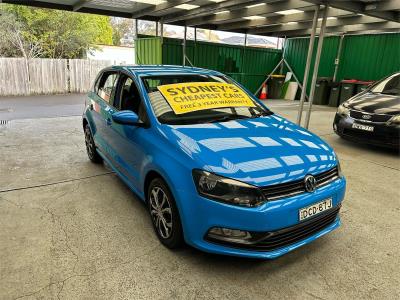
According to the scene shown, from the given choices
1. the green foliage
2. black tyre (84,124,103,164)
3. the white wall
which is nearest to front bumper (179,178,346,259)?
black tyre (84,124,103,164)

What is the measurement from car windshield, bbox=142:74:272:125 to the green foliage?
17.9 metres

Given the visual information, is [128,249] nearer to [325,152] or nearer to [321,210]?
[321,210]

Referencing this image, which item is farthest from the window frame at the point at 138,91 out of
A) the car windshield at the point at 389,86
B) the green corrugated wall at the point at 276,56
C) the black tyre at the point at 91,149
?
the green corrugated wall at the point at 276,56

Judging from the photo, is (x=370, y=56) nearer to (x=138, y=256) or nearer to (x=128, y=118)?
(x=128, y=118)

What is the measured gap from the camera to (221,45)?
12367 millimetres

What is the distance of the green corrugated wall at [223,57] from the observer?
11047 mm

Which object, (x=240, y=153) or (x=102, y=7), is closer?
(x=240, y=153)

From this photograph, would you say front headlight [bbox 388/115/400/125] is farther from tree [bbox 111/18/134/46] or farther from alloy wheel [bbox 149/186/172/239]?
tree [bbox 111/18/134/46]

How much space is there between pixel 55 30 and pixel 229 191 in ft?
65.6

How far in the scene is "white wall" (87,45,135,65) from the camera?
21.6 meters

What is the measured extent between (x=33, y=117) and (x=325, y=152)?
7.92 metres

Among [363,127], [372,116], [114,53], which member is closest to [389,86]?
[372,116]

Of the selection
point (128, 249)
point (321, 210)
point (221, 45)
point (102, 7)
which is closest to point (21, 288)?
point (128, 249)

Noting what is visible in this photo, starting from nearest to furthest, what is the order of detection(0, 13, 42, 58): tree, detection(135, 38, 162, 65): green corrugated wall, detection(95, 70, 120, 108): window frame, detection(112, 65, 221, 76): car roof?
detection(112, 65, 221, 76): car roof
detection(95, 70, 120, 108): window frame
detection(135, 38, 162, 65): green corrugated wall
detection(0, 13, 42, 58): tree
